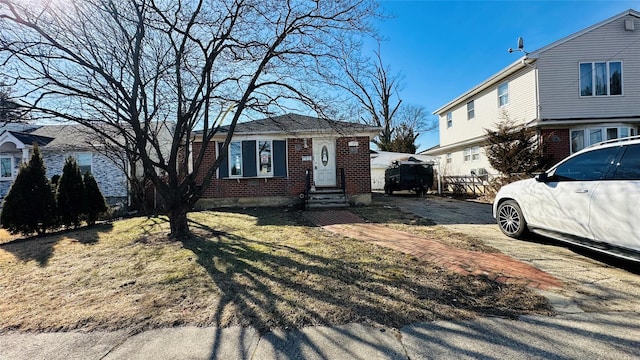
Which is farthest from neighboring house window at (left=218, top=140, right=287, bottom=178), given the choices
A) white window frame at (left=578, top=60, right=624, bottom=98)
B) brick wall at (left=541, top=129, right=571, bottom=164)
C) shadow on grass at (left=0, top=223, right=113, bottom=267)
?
white window frame at (left=578, top=60, right=624, bottom=98)

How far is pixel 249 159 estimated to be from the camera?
38.9 ft

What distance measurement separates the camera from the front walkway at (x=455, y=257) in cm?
385

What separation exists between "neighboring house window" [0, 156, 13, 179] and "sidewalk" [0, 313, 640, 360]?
64.8 feet

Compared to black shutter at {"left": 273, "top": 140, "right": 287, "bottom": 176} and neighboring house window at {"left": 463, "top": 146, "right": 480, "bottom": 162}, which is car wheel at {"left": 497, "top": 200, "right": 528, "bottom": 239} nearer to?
black shutter at {"left": 273, "top": 140, "right": 287, "bottom": 176}

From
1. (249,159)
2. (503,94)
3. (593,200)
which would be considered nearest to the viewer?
(593,200)

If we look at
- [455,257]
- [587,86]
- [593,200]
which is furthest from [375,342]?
[587,86]

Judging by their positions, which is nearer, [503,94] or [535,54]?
[535,54]

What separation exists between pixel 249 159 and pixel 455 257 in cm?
887

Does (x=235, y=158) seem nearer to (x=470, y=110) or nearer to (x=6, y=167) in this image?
(x=470, y=110)

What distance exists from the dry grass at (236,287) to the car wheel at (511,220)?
8.98 feet

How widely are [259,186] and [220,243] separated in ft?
19.0

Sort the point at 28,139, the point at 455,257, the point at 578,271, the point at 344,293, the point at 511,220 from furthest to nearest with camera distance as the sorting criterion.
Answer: the point at 28,139 < the point at 511,220 < the point at 455,257 < the point at 578,271 < the point at 344,293

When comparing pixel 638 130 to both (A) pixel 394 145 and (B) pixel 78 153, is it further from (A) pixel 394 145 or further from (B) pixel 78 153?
(B) pixel 78 153

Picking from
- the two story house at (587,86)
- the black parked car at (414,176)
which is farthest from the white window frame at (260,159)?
the two story house at (587,86)
